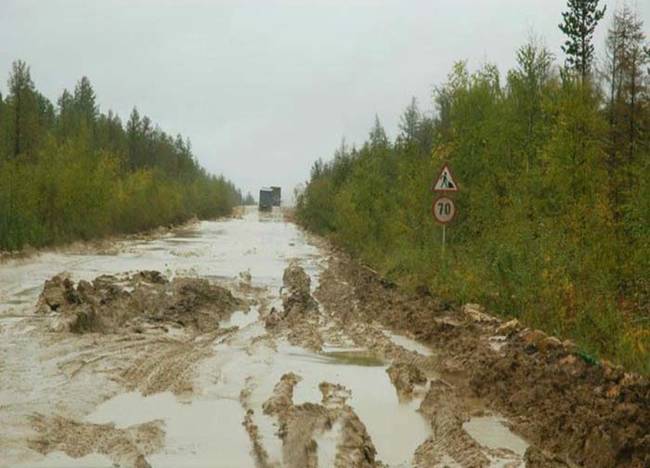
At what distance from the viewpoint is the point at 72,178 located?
3625 centimetres

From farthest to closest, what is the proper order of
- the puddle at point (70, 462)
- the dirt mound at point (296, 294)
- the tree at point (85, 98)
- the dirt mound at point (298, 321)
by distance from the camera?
the tree at point (85, 98) → the dirt mound at point (296, 294) → the dirt mound at point (298, 321) → the puddle at point (70, 462)

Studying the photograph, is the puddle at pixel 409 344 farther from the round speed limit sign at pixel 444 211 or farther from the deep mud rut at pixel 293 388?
the round speed limit sign at pixel 444 211

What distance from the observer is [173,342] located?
1121cm

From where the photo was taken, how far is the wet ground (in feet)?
20.1

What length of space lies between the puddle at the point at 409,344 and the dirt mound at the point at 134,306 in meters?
3.15

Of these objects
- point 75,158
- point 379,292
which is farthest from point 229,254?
point 379,292

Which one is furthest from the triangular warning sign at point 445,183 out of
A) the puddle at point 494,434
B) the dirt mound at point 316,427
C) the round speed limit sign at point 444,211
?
the puddle at point 494,434

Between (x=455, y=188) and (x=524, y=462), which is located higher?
(x=455, y=188)

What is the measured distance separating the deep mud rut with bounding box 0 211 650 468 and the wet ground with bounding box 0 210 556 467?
0.08ft

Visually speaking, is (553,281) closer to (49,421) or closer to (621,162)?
(49,421)

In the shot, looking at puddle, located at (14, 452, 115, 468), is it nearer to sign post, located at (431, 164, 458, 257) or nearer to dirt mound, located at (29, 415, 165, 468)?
dirt mound, located at (29, 415, 165, 468)

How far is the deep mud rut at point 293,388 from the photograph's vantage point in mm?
6105

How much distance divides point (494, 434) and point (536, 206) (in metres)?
10.9

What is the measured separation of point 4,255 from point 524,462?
2394cm
